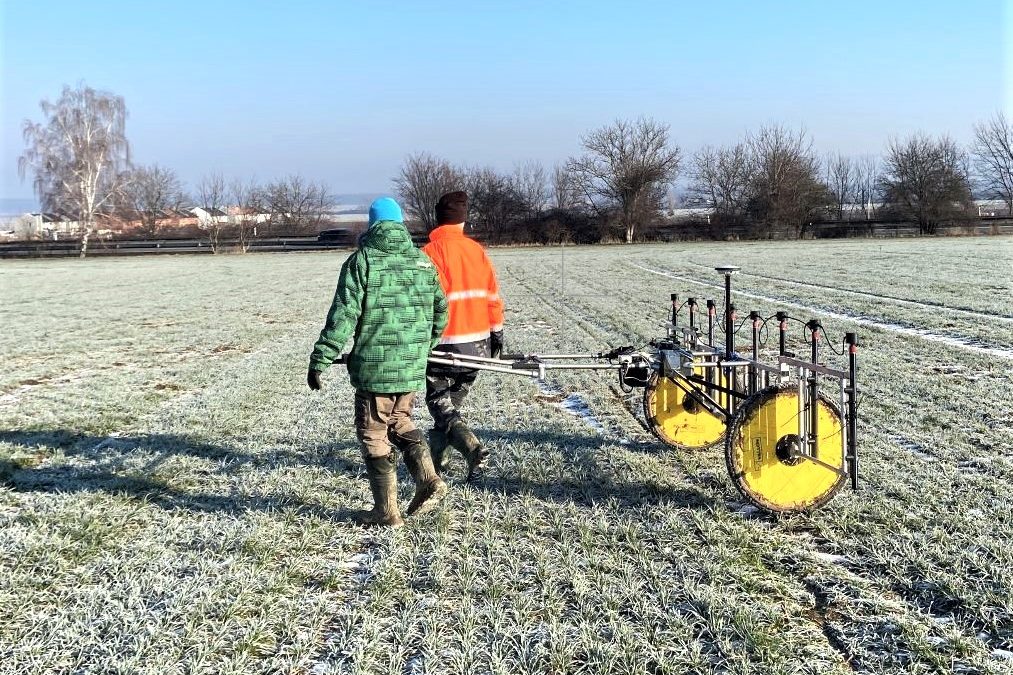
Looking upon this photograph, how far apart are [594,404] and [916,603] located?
4549 mm

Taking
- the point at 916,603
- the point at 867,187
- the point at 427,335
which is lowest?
the point at 916,603

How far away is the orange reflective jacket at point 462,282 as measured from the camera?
5211 mm

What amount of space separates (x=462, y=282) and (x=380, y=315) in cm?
84

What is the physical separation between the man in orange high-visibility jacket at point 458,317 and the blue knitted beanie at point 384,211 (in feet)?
1.81

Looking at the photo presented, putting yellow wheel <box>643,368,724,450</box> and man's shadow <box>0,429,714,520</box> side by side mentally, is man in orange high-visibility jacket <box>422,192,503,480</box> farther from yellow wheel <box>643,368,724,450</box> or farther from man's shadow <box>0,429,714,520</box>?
yellow wheel <box>643,368,724,450</box>

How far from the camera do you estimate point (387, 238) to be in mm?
4551

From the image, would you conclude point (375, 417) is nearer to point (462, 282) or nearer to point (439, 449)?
point (439, 449)

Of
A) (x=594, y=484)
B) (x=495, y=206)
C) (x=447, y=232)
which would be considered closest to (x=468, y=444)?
(x=594, y=484)

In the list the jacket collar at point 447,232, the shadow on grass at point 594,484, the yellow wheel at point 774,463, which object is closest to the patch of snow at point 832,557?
the yellow wheel at point 774,463

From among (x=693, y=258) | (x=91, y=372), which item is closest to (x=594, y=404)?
(x=91, y=372)

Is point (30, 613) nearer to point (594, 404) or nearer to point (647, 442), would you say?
point (647, 442)

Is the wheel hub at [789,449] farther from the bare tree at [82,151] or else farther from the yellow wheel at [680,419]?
the bare tree at [82,151]

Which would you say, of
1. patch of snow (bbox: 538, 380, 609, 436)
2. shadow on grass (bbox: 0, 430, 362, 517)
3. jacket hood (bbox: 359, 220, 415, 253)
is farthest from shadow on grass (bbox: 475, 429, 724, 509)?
jacket hood (bbox: 359, 220, 415, 253)

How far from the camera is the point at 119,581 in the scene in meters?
3.97
